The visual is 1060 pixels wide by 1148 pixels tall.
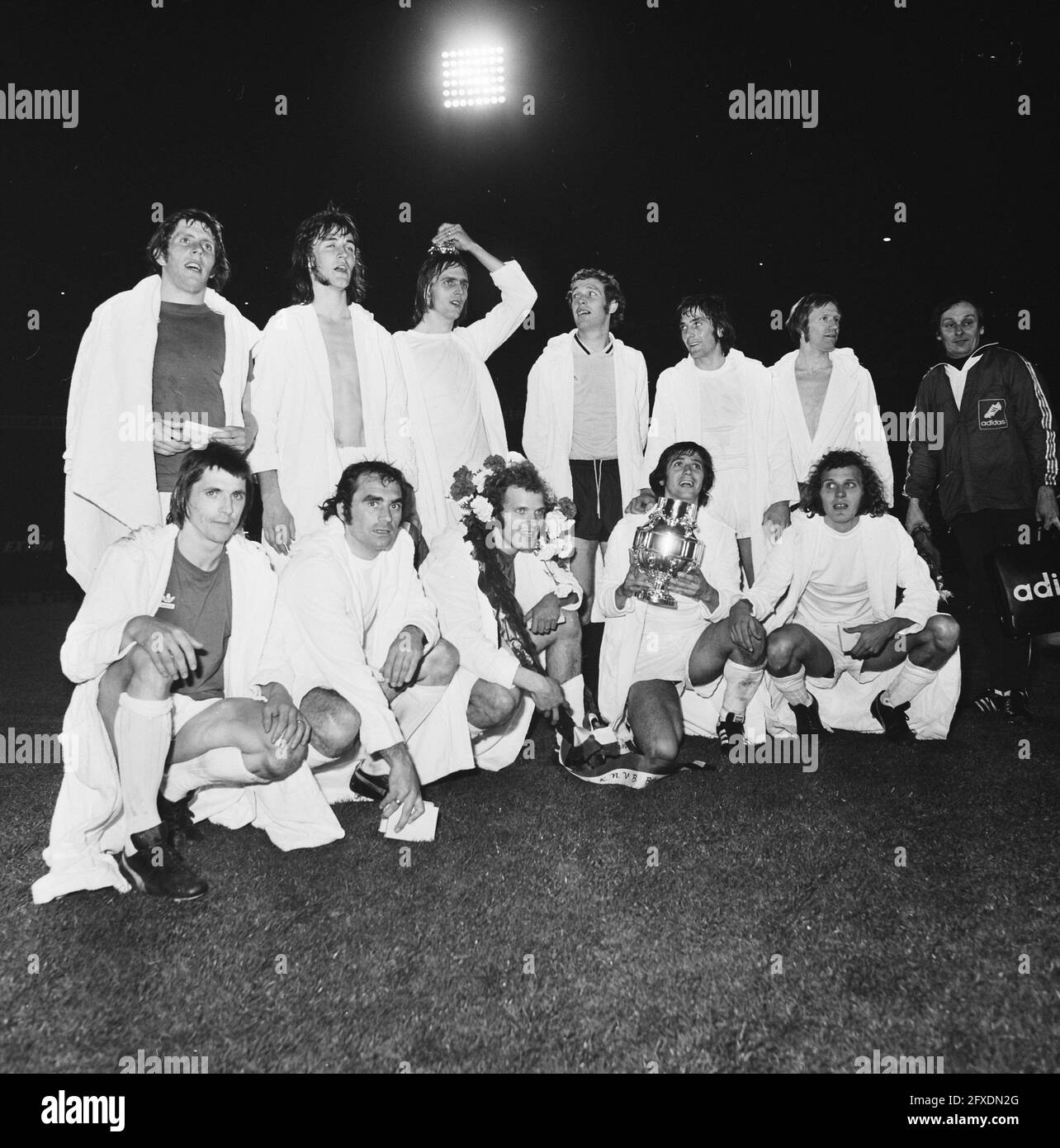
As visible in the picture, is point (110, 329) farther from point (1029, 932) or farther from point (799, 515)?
point (1029, 932)

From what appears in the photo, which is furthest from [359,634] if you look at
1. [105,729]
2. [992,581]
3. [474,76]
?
[474,76]

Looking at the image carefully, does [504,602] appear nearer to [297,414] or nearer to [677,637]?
[677,637]

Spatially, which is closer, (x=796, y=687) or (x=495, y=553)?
(x=495, y=553)

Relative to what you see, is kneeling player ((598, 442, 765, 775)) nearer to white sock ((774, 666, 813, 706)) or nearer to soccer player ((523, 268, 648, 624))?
white sock ((774, 666, 813, 706))

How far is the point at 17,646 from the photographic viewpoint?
7.07 m

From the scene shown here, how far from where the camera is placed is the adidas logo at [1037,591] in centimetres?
404

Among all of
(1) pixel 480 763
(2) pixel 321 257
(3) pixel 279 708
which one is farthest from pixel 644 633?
(2) pixel 321 257

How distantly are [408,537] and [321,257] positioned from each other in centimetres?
142

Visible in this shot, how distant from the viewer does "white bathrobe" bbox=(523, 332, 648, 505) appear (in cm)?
448

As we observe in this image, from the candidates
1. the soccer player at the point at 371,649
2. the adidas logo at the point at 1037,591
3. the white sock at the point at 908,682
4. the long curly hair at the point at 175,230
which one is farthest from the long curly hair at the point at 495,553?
the adidas logo at the point at 1037,591

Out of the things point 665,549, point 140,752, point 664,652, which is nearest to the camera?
point 140,752

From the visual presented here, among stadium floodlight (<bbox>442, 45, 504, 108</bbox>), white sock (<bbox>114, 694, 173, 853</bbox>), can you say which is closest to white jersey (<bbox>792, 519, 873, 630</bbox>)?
white sock (<bbox>114, 694, 173, 853</bbox>)

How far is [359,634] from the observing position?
2.88 meters

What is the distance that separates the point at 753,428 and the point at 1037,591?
1.56m
